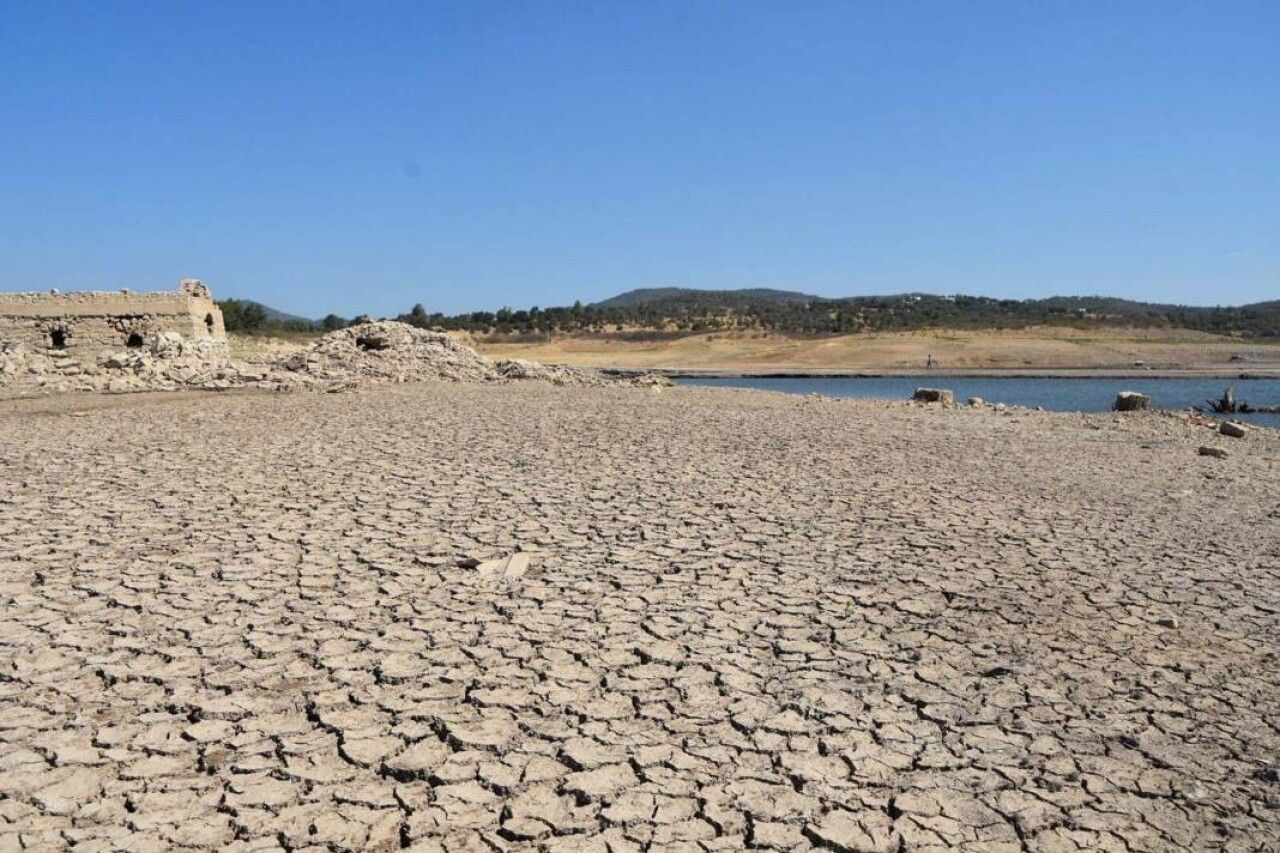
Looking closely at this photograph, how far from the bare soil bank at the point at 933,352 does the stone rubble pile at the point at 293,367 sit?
74.5 feet

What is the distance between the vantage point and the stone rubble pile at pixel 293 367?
1755 cm

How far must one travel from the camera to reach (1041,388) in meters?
35.5

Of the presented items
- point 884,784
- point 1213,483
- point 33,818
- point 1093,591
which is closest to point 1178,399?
point 1213,483

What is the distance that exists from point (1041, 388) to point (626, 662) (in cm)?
3566

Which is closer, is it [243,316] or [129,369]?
[129,369]

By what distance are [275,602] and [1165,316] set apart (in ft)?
267

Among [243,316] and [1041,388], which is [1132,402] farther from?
[243,316]

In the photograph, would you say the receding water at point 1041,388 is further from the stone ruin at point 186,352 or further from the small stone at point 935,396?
the stone ruin at point 186,352

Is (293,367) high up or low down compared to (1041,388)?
up

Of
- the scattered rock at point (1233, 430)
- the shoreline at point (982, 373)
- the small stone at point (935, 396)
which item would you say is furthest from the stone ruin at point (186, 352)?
the shoreline at point (982, 373)

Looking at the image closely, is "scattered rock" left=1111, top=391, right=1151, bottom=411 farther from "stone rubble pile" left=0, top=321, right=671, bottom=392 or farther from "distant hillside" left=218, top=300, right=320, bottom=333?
"distant hillside" left=218, top=300, right=320, bottom=333

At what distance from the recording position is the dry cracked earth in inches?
114

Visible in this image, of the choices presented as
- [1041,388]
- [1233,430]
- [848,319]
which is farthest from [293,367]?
[848,319]

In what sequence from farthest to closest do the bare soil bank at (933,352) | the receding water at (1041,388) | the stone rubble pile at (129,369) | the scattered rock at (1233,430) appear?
1. the bare soil bank at (933,352)
2. the receding water at (1041,388)
3. the stone rubble pile at (129,369)
4. the scattered rock at (1233,430)
